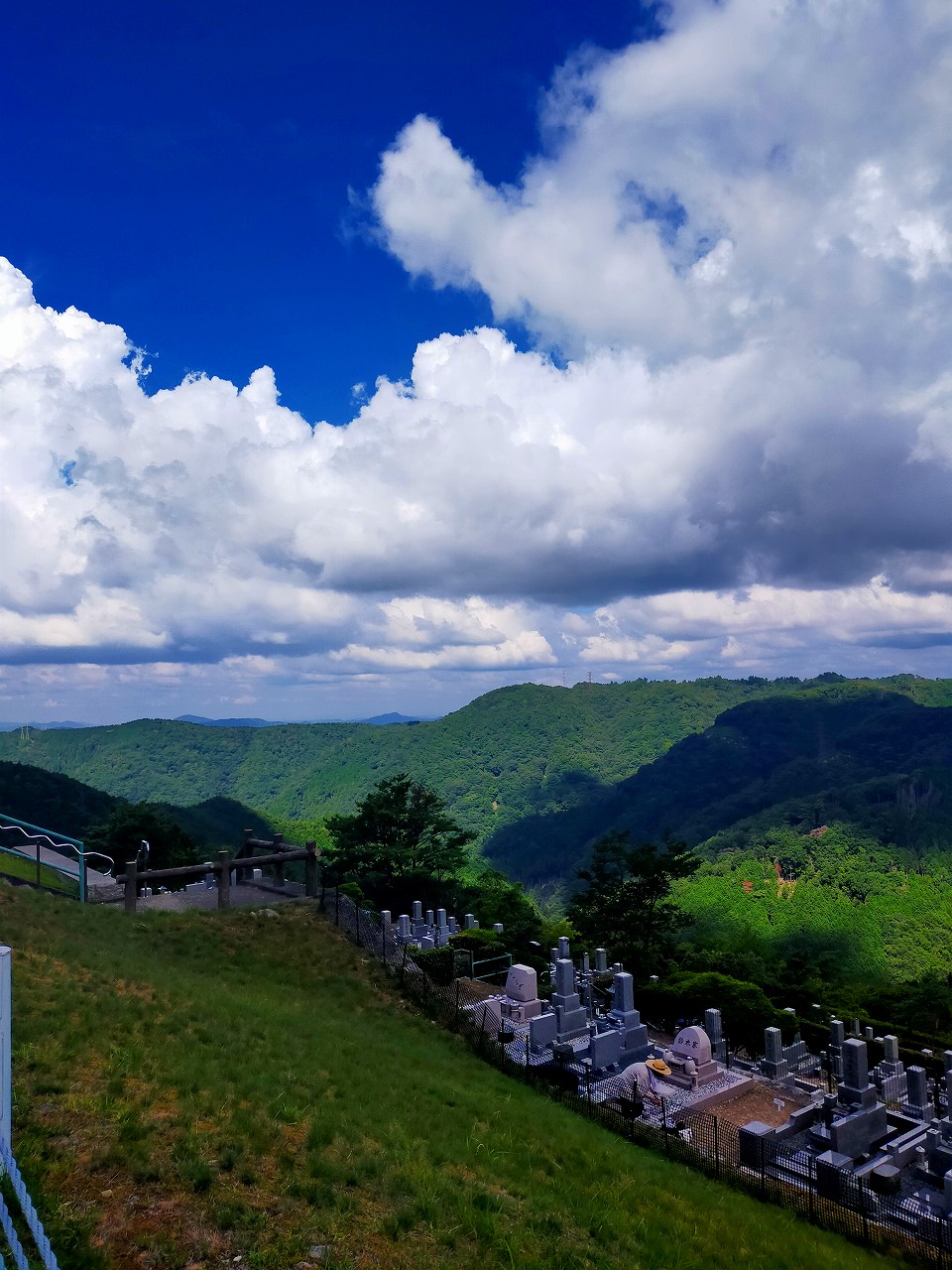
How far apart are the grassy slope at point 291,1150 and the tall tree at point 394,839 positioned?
23791 mm

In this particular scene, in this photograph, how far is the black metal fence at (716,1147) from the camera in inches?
520

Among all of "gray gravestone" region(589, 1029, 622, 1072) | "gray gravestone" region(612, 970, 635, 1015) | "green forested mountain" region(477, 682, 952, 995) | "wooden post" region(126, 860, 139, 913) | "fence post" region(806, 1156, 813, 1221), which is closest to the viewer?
"fence post" region(806, 1156, 813, 1221)

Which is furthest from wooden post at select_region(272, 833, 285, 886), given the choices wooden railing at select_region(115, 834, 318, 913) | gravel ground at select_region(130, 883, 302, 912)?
gravel ground at select_region(130, 883, 302, 912)

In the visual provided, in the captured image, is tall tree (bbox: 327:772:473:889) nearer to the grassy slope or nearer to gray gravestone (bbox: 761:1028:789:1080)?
gray gravestone (bbox: 761:1028:789:1080)

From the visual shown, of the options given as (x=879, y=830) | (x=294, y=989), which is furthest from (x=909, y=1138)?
(x=879, y=830)

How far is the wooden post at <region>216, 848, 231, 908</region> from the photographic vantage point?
21000 millimetres

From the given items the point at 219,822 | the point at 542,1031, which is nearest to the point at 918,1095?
the point at 542,1031

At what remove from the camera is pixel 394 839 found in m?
42.7

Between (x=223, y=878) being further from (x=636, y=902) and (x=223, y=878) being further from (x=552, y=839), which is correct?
(x=552, y=839)

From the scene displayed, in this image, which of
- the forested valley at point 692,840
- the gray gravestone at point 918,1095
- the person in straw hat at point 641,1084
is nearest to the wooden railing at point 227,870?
the person in straw hat at point 641,1084

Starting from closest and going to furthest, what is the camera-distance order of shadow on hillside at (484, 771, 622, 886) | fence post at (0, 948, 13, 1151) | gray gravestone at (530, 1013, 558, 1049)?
fence post at (0, 948, 13, 1151) < gray gravestone at (530, 1013, 558, 1049) < shadow on hillside at (484, 771, 622, 886)

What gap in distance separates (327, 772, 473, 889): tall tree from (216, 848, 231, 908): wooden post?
58.8 feet

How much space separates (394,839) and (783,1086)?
2545 centimetres

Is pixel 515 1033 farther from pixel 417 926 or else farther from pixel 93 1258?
pixel 93 1258
